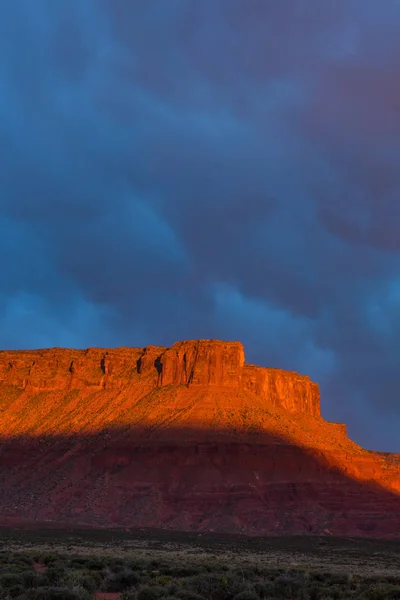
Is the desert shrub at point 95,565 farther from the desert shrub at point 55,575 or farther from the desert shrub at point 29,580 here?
the desert shrub at point 29,580

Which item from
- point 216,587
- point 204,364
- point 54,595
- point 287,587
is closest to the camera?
point 54,595

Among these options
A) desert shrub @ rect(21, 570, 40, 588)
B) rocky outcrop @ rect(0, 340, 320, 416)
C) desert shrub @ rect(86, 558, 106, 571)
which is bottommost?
desert shrub @ rect(21, 570, 40, 588)

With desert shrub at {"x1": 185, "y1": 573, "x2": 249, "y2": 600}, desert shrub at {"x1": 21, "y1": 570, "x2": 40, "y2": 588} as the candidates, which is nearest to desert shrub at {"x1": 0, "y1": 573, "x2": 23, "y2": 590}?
desert shrub at {"x1": 21, "y1": 570, "x2": 40, "y2": 588}

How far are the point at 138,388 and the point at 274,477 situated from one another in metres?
27.7

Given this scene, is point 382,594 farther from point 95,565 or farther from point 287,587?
point 95,565

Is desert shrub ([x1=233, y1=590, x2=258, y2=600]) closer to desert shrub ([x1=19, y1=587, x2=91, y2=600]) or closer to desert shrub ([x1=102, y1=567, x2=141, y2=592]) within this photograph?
desert shrub ([x1=19, y1=587, x2=91, y2=600])

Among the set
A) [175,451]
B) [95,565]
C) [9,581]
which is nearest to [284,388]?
[175,451]

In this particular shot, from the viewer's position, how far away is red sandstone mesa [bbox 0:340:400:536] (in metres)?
83.4

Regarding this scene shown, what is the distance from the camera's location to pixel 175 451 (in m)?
91.6

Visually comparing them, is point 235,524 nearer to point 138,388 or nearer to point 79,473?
point 79,473

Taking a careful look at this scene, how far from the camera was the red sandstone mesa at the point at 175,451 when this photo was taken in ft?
274

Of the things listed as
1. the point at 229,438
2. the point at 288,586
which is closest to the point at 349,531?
the point at 229,438

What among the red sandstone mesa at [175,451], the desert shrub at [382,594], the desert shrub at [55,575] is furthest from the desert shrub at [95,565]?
the red sandstone mesa at [175,451]

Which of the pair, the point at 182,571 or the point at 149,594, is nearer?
the point at 149,594
